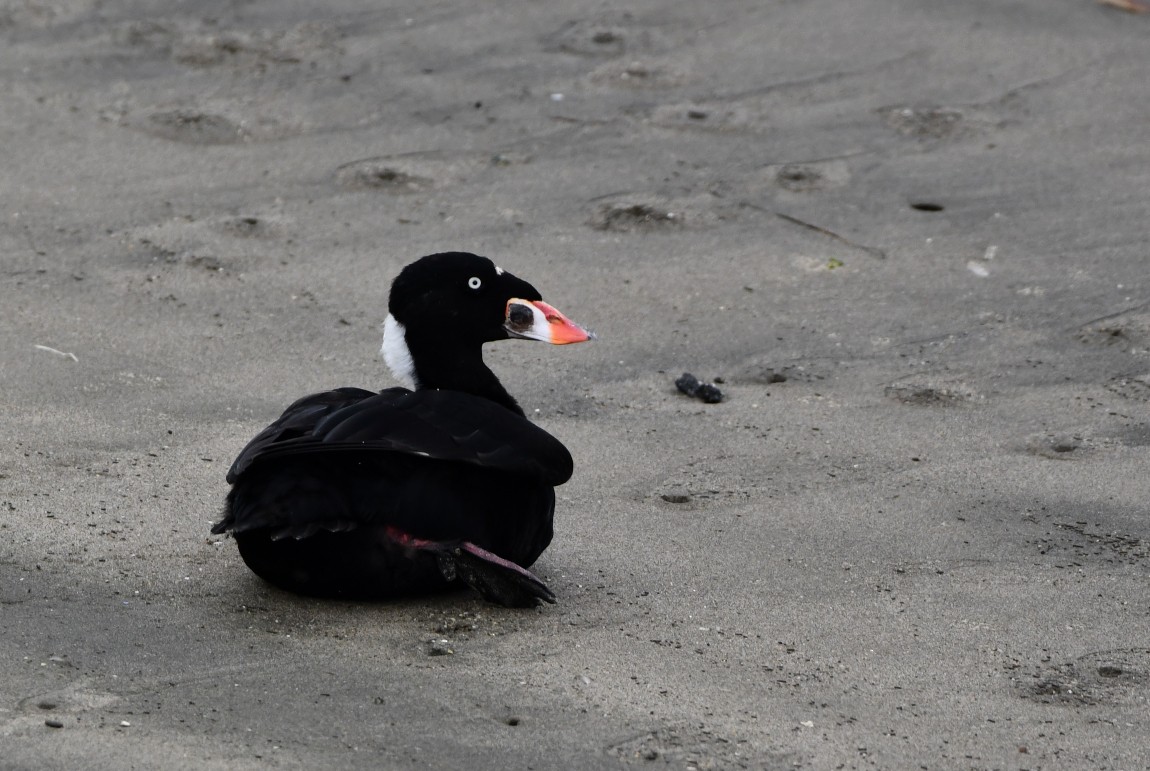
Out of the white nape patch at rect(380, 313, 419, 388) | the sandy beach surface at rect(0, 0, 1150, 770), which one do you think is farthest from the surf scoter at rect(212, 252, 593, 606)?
the white nape patch at rect(380, 313, 419, 388)

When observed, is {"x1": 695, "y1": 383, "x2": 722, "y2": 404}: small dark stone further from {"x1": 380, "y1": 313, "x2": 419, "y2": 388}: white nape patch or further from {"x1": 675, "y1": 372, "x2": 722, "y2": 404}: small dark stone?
{"x1": 380, "y1": 313, "x2": 419, "y2": 388}: white nape patch

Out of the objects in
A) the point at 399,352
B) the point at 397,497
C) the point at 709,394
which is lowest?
the point at 709,394

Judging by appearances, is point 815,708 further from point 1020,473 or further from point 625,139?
point 625,139

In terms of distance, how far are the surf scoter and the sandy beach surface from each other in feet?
0.35

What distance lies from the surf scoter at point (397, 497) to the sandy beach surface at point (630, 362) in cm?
11

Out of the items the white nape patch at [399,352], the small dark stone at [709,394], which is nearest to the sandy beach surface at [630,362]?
the small dark stone at [709,394]

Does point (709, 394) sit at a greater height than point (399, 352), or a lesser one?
lesser

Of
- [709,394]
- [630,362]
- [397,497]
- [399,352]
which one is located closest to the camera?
[397,497]

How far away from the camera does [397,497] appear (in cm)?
391

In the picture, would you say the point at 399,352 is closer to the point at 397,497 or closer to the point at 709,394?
the point at 397,497

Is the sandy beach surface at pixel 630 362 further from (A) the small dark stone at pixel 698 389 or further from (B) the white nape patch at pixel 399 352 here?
(B) the white nape patch at pixel 399 352

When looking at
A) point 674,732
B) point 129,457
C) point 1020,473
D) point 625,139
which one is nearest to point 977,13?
point 625,139

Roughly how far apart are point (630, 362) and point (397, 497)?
1.96 m

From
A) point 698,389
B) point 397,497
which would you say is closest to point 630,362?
point 698,389
